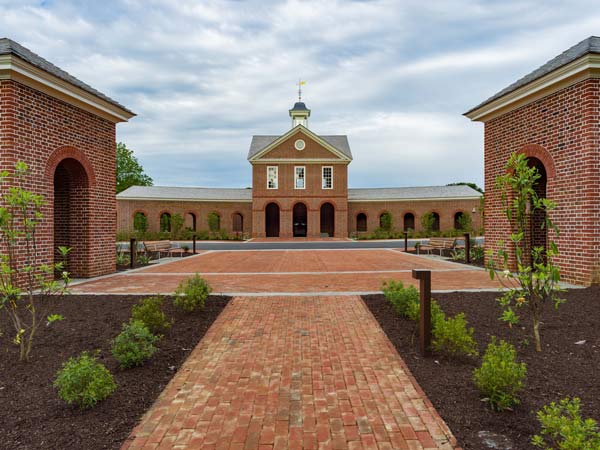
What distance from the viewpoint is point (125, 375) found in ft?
12.5

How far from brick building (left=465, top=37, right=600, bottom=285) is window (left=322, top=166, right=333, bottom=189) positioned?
79.7 ft

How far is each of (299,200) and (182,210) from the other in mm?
12010

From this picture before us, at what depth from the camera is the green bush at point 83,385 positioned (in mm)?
3049

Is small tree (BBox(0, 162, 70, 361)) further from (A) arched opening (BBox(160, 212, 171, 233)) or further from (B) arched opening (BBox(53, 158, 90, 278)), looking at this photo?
(A) arched opening (BBox(160, 212, 171, 233))

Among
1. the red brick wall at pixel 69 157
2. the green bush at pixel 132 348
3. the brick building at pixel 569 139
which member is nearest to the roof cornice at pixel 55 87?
the red brick wall at pixel 69 157

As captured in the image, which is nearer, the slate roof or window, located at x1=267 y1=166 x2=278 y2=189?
window, located at x1=267 y1=166 x2=278 y2=189

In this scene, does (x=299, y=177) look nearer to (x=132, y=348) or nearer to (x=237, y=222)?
(x=237, y=222)

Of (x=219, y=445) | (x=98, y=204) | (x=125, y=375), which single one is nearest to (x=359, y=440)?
(x=219, y=445)

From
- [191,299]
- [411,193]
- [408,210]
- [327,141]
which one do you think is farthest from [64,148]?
[411,193]

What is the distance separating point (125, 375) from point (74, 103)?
795 cm

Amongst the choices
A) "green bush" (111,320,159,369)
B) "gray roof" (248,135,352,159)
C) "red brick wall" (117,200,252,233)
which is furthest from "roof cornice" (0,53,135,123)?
"red brick wall" (117,200,252,233)

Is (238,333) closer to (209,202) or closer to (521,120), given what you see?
(521,120)

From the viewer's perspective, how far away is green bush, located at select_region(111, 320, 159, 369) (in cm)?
390

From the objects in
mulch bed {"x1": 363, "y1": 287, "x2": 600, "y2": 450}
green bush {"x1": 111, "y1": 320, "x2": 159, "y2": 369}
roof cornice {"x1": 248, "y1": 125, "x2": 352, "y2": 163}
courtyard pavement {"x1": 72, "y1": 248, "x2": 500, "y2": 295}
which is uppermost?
roof cornice {"x1": 248, "y1": 125, "x2": 352, "y2": 163}
